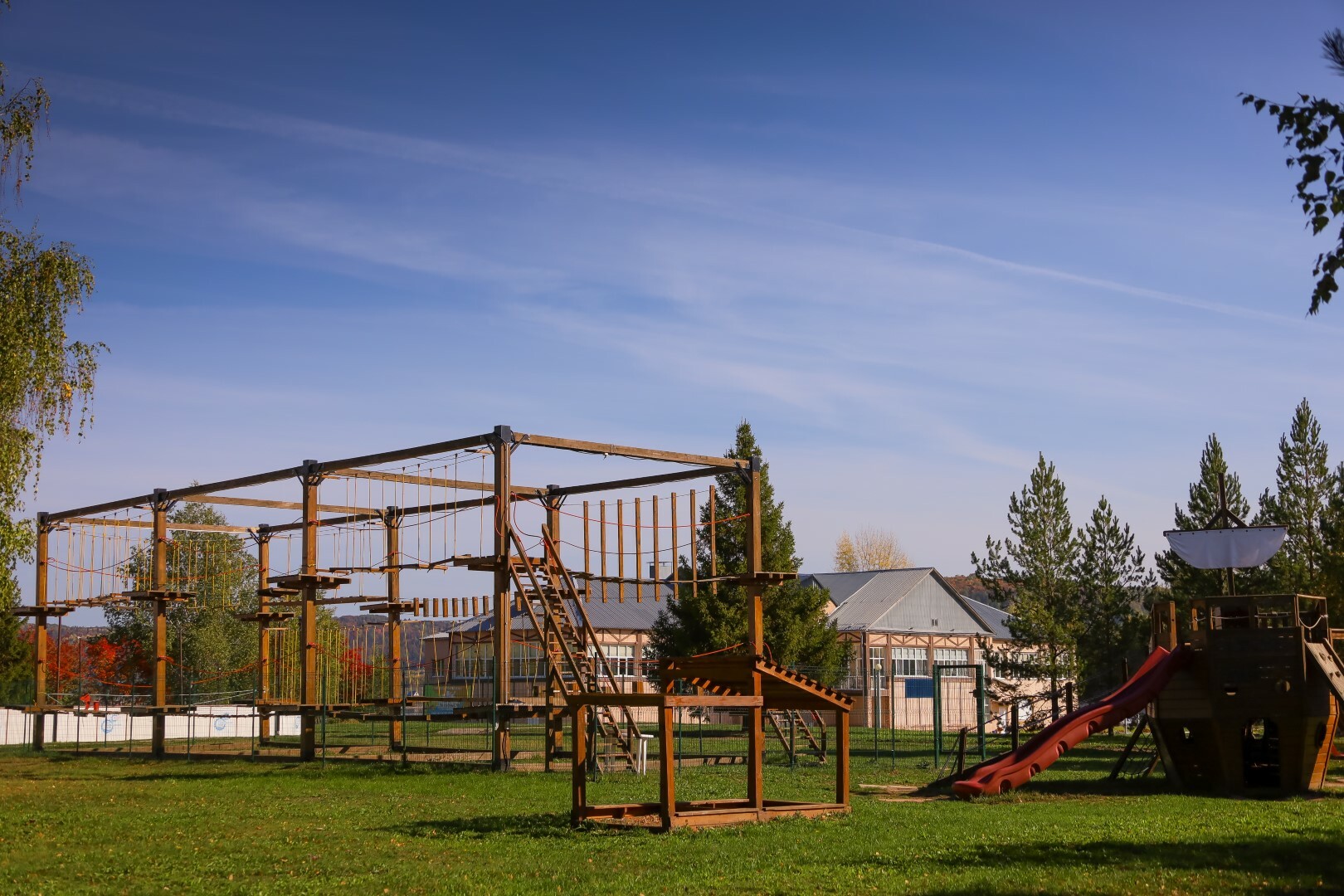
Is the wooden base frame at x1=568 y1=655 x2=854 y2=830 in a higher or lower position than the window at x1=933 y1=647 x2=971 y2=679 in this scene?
higher

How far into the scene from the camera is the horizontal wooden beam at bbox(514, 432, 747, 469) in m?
25.1

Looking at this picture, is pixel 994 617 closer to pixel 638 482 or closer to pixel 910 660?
pixel 910 660

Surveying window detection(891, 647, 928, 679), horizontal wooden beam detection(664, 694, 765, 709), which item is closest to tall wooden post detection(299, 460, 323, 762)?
horizontal wooden beam detection(664, 694, 765, 709)

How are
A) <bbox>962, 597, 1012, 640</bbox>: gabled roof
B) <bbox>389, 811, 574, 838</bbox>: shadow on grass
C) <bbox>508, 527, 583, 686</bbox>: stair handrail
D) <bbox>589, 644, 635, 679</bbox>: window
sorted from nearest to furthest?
<bbox>389, 811, 574, 838</bbox>: shadow on grass, <bbox>508, 527, 583, 686</bbox>: stair handrail, <bbox>589, 644, 635, 679</bbox>: window, <bbox>962, 597, 1012, 640</bbox>: gabled roof

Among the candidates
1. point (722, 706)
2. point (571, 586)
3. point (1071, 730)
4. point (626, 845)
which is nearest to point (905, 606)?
point (571, 586)

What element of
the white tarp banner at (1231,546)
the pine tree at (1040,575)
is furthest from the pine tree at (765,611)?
the white tarp banner at (1231,546)

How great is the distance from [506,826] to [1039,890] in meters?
6.96

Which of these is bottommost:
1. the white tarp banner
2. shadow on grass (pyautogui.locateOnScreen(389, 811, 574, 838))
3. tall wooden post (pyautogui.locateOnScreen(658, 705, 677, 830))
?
shadow on grass (pyautogui.locateOnScreen(389, 811, 574, 838))

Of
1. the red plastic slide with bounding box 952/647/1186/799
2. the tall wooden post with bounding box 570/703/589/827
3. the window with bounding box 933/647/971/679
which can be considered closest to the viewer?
the tall wooden post with bounding box 570/703/589/827

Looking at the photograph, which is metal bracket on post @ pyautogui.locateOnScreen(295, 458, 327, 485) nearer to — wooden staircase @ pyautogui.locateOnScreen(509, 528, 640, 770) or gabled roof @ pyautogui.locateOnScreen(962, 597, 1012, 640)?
wooden staircase @ pyautogui.locateOnScreen(509, 528, 640, 770)

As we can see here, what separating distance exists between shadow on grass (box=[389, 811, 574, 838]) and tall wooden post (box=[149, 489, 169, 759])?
1805 centimetres

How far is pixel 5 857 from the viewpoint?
1339cm

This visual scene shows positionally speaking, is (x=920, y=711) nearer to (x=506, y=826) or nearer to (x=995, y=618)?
(x=995, y=618)

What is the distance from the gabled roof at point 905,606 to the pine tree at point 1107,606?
14.6 metres
